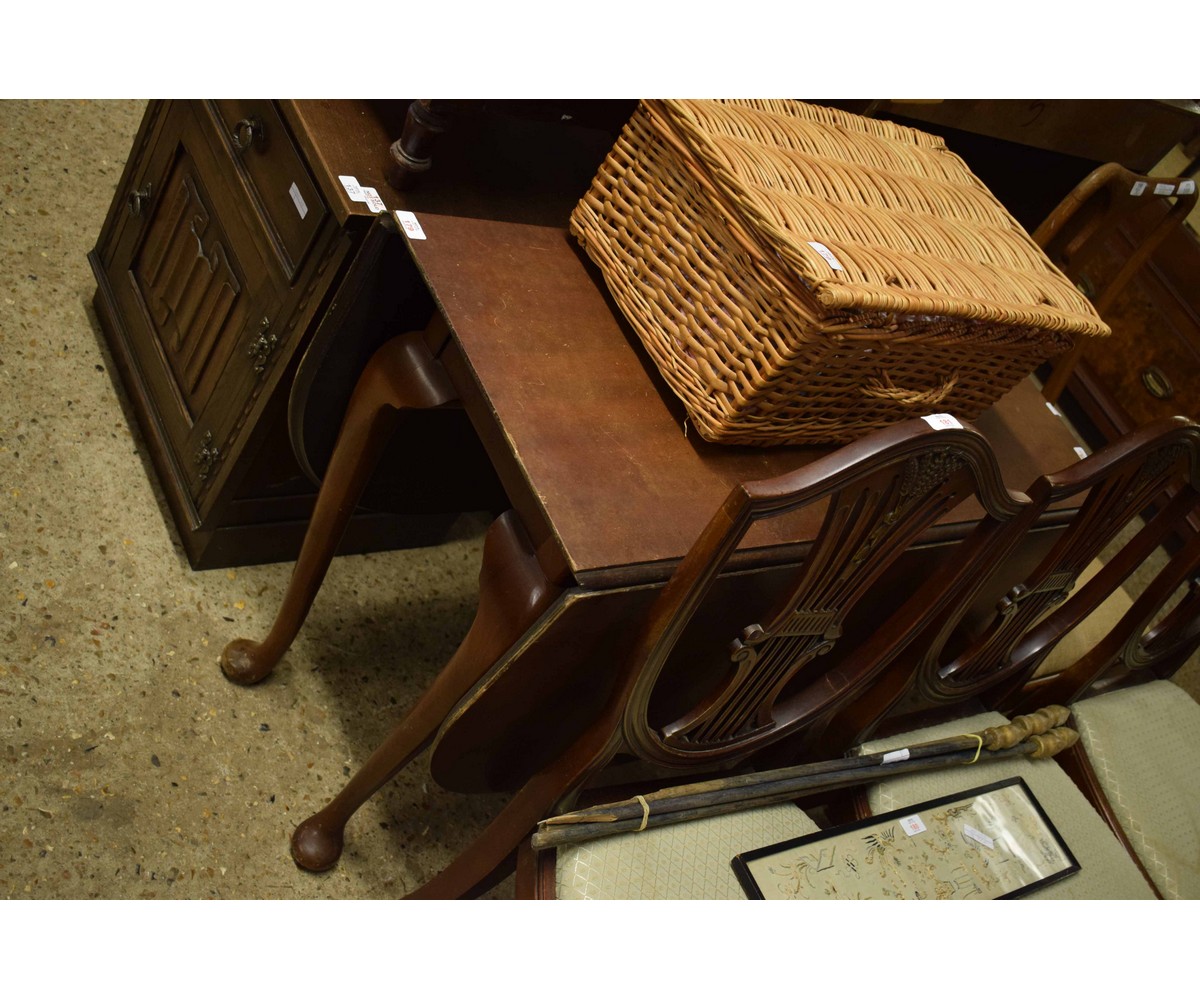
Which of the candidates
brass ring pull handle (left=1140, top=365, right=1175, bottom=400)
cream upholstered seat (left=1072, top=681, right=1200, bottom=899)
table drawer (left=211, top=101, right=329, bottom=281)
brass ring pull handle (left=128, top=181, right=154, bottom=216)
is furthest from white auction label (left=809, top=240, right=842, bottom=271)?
brass ring pull handle (left=1140, top=365, right=1175, bottom=400)

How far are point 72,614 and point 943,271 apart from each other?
144 centimetres

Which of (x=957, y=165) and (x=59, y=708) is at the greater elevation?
(x=957, y=165)

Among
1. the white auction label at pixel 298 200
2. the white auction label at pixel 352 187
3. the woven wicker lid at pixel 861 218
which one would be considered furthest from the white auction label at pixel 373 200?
the woven wicker lid at pixel 861 218

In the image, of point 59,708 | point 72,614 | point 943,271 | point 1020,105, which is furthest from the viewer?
point 1020,105

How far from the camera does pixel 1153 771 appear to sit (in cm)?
181

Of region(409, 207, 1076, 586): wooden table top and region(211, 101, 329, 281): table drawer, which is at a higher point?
region(409, 207, 1076, 586): wooden table top

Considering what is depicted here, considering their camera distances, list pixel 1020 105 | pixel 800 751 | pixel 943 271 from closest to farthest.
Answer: pixel 943 271 → pixel 800 751 → pixel 1020 105

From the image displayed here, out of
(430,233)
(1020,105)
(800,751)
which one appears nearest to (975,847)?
(800,751)

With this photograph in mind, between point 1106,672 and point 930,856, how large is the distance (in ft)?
1.96

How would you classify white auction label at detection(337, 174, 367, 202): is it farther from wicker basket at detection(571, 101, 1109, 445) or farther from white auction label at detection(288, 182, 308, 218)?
wicker basket at detection(571, 101, 1109, 445)

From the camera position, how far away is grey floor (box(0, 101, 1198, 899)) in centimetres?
163

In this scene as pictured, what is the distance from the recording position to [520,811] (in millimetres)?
1350

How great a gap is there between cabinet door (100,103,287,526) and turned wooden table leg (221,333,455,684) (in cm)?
26
